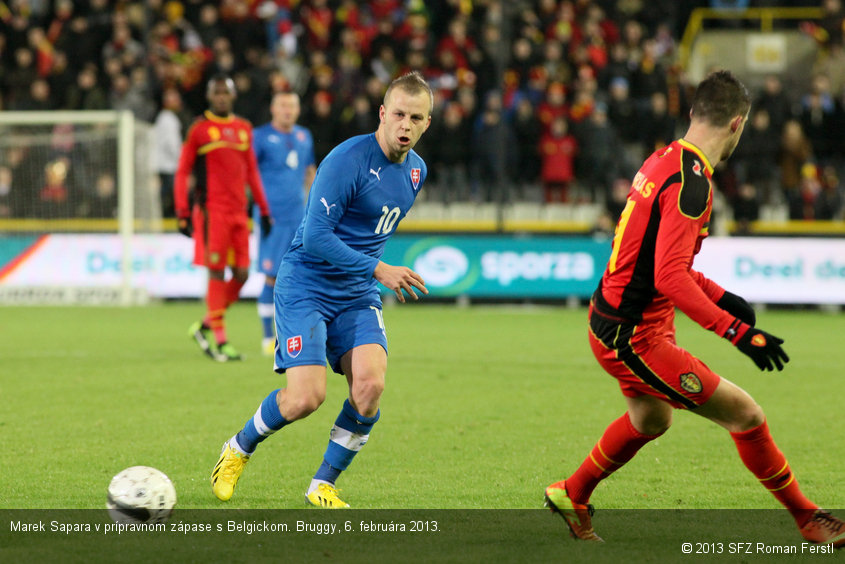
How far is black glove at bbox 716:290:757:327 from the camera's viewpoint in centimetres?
495

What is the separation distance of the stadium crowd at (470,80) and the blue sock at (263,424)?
12102mm

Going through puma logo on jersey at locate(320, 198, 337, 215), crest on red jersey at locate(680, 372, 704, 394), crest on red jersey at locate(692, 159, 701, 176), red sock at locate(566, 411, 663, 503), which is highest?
crest on red jersey at locate(692, 159, 701, 176)

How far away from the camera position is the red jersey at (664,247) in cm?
451

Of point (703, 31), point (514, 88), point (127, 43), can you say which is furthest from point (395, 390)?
point (703, 31)

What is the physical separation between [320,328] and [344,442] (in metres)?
0.56

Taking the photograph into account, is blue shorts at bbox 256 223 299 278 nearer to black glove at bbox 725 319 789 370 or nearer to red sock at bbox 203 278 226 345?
red sock at bbox 203 278 226 345

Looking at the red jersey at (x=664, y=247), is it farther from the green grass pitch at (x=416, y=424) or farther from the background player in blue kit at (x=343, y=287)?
the green grass pitch at (x=416, y=424)

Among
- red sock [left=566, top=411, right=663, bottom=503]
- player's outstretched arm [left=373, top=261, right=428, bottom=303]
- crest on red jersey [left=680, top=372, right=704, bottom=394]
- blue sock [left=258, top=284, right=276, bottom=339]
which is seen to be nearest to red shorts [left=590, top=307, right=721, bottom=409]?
crest on red jersey [left=680, top=372, right=704, bottom=394]

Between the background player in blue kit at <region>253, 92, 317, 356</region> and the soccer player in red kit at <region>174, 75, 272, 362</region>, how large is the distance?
541mm

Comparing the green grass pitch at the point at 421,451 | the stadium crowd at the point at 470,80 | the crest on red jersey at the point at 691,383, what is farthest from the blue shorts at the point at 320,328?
the stadium crowd at the point at 470,80

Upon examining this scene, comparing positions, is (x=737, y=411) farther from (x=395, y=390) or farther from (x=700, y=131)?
(x=395, y=390)

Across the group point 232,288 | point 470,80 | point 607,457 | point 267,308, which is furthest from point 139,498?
point 470,80

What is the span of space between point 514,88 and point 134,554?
15.5 meters

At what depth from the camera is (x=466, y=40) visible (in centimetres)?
1989
